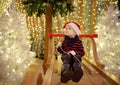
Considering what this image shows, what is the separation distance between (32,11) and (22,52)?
82.0 inches

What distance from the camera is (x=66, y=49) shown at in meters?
3.34

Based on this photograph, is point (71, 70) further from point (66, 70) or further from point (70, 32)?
point (70, 32)

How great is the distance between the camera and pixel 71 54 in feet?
10.6

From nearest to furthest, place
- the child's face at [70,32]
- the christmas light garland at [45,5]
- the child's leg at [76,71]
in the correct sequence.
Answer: the child's leg at [76,71]
the child's face at [70,32]
the christmas light garland at [45,5]

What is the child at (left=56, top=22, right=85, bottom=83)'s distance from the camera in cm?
312

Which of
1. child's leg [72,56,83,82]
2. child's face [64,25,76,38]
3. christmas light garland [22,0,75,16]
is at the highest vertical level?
christmas light garland [22,0,75,16]

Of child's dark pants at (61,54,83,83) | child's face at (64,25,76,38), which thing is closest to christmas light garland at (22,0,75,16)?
child's face at (64,25,76,38)

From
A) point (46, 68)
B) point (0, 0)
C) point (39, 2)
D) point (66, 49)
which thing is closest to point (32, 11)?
point (39, 2)

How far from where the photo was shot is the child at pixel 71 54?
3.12 metres

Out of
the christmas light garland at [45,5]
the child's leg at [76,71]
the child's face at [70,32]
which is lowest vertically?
the child's leg at [76,71]

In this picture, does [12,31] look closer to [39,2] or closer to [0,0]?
[39,2]

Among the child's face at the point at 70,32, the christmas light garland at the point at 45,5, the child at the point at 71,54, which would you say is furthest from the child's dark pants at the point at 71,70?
the christmas light garland at the point at 45,5

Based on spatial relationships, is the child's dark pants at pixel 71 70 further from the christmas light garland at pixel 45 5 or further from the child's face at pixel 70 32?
the christmas light garland at pixel 45 5

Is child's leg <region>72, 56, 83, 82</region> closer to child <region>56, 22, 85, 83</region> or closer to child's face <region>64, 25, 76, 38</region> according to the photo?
child <region>56, 22, 85, 83</region>
